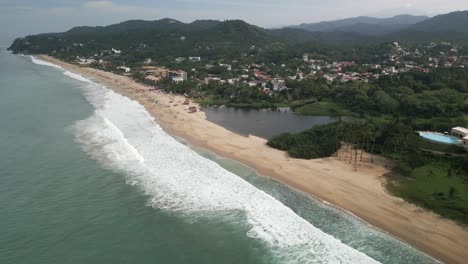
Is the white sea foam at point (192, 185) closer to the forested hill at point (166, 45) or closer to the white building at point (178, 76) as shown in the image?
the white building at point (178, 76)

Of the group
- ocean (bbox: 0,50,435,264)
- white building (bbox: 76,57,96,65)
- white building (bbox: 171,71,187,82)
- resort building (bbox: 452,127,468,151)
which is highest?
white building (bbox: 76,57,96,65)

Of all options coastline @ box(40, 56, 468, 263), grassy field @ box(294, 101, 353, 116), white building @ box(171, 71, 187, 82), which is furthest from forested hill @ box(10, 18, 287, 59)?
coastline @ box(40, 56, 468, 263)

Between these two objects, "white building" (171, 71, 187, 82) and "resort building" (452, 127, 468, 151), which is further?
"white building" (171, 71, 187, 82)

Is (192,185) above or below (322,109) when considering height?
below

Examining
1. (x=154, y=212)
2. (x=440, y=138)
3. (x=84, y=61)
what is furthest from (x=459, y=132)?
(x=84, y=61)

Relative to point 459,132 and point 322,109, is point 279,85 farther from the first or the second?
point 459,132

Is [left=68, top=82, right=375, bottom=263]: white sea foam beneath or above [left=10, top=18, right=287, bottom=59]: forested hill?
beneath

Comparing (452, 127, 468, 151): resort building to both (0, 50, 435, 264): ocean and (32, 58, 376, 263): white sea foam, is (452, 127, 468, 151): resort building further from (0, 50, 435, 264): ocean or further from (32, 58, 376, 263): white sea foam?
(32, 58, 376, 263): white sea foam
